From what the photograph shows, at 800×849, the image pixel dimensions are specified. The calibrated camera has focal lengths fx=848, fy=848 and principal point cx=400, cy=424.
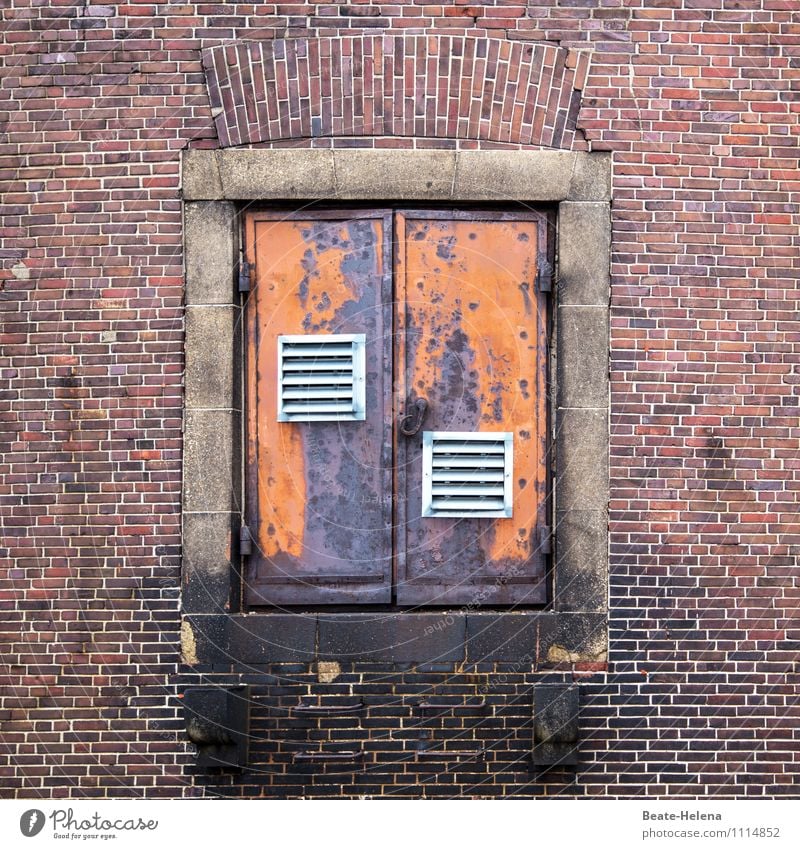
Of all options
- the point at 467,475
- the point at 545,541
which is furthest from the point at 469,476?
the point at 545,541

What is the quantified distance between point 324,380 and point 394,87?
1.92m

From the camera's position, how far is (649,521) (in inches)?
215

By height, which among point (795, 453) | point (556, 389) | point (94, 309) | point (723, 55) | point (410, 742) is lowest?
point (410, 742)

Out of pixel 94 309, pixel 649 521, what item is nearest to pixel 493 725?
pixel 649 521

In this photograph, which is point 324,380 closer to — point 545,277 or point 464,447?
point 464,447

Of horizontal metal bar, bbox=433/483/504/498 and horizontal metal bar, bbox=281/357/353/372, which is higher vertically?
horizontal metal bar, bbox=281/357/353/372

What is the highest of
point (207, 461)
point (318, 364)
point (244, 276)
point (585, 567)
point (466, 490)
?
point (244, 276)

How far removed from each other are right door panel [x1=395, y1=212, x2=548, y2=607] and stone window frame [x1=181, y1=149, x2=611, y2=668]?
5.6 inches

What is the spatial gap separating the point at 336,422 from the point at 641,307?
211cm

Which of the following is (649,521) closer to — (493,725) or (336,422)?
(493,725)

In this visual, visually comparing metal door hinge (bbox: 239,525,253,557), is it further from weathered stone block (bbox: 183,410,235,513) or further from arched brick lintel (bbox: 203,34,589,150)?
arched brick lintel (bbox: 203,34,589,150)

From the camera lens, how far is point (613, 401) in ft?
18.0

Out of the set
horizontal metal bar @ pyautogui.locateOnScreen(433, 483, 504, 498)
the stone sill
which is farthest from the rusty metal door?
the stone sill

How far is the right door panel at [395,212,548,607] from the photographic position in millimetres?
5488
